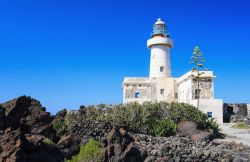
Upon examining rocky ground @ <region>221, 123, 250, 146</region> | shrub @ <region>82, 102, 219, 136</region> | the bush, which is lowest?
the bush

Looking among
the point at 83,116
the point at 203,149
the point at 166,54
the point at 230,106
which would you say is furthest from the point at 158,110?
the point at 166,54

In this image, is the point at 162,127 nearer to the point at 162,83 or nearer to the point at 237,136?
the point at 237,136

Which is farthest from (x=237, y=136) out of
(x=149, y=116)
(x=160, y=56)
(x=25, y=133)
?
(x=160, y=56)

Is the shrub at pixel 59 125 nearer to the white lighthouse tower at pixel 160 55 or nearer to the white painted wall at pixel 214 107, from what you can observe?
the white painted wall at pixel 214 107

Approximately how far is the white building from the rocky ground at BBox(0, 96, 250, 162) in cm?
1768

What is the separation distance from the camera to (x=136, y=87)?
3959 cm

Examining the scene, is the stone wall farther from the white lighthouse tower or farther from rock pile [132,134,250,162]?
rock pile [132,134,250,162]

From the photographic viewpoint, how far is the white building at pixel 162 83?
119ft

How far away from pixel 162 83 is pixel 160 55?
2.99 metres

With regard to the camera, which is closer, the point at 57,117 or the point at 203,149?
the point at 203,149

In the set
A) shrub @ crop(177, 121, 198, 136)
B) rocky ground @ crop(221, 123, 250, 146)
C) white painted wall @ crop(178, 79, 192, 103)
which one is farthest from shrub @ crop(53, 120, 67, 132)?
white painted wall @ crop(178, 79, 192, 103)

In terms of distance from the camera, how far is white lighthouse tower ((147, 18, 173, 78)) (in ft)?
132

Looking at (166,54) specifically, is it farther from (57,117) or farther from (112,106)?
(57,117)

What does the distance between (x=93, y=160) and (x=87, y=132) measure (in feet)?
12.1
